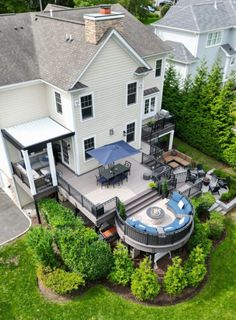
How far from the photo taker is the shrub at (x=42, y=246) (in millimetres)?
15086

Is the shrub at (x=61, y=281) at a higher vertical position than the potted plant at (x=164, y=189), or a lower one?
lower

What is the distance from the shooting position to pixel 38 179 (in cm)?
1881

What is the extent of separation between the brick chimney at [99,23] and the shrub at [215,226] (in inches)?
528

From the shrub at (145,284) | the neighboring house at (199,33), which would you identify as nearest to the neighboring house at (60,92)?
the shrub at (145,284)

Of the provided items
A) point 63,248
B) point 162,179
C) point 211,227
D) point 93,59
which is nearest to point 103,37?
point 93,59

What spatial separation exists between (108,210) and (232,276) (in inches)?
324

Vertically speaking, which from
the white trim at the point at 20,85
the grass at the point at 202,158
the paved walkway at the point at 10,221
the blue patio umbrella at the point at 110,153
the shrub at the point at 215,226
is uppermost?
the white trim at the point at 20,85

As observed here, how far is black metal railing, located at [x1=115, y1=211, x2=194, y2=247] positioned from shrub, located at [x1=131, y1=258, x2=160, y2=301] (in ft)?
3.75

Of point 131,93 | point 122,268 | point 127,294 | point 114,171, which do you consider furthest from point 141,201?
point 131,93

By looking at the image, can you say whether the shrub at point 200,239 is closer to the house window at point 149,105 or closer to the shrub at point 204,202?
the shrub at point 204,202

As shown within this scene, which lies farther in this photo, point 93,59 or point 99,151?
point 99,151

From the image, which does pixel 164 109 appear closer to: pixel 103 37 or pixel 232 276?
pixel 103 37

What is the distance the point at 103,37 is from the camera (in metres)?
16.9

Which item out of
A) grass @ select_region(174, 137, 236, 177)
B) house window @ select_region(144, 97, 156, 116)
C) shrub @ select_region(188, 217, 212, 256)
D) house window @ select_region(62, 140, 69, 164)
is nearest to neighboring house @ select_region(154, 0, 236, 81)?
house window @ select_region(144, 97, 156, 116)
